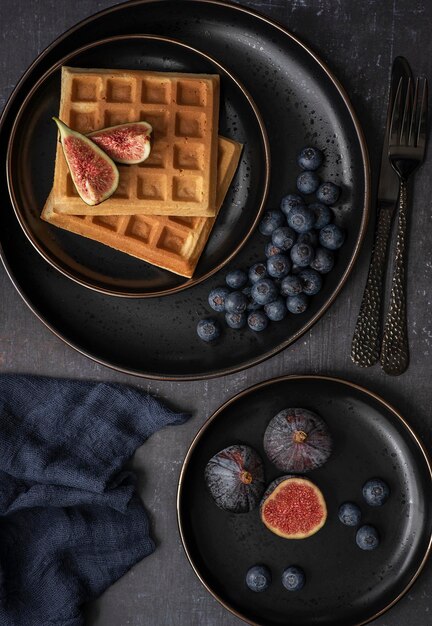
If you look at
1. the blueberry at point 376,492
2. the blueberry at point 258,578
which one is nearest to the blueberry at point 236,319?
the blueberry at point 376,492

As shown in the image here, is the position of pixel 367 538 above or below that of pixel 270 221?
below

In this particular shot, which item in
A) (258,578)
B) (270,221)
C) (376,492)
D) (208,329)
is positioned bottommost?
(258,578)

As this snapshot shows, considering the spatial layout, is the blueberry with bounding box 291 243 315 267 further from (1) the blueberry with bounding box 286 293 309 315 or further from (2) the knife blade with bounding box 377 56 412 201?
(2) the knife blade with bounding box 377 56 412 201

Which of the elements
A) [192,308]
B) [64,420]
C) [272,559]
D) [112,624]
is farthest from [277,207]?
[112,624]

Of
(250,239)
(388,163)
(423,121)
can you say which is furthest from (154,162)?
(423,121)

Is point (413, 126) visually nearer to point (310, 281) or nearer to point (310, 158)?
point (310, 158)

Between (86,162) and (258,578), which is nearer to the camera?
(86,162)

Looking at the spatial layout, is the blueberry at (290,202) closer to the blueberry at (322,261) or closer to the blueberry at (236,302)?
the blueberry at (322,261)

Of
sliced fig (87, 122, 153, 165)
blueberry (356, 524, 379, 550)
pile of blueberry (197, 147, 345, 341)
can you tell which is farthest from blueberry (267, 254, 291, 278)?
blueberry (356, 524, 379, 550)
